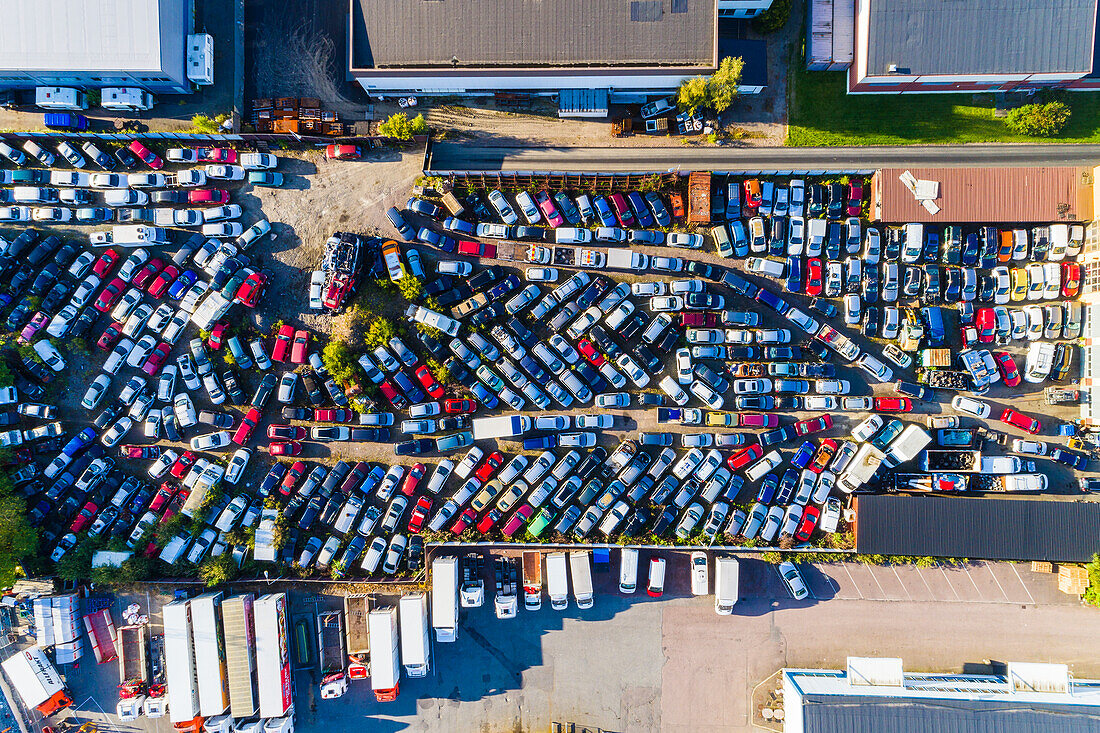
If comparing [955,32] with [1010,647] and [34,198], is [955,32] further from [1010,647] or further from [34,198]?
[34,198]

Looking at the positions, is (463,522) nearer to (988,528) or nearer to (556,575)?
(556,575)

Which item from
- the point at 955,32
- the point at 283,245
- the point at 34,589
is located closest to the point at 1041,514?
the point at 955,32

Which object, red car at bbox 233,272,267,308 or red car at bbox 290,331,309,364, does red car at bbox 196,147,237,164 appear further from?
red car at bbox 290,331,309,364

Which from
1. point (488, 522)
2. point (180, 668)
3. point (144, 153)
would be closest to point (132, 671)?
point (180, 668)

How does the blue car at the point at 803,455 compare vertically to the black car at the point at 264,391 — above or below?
below

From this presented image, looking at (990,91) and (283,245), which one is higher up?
(990,91)

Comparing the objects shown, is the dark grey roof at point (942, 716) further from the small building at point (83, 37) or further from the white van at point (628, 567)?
the small building at point (83, 37)

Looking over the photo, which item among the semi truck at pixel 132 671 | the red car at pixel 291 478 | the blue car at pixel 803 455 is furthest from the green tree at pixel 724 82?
the semi truck at pixel 132 671
